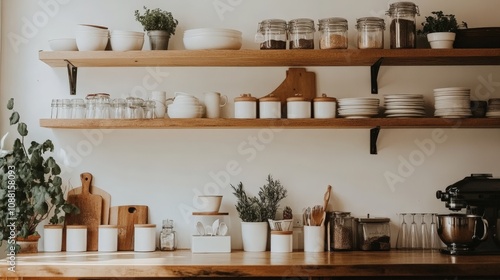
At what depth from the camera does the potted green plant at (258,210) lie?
3857 millimetres

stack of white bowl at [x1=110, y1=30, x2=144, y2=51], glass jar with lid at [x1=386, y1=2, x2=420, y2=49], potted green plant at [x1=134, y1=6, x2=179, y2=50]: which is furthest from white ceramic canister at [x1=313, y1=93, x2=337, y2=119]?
stack of white bowl at [x1=110, y1=30, x2=144, y2=51]

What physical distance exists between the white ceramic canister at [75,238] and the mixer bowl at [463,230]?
6.82ft

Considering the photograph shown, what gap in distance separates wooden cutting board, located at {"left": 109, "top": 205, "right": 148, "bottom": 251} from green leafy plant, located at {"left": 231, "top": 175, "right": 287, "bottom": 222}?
1.90 ft

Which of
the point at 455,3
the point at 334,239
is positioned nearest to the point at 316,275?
the point at 334,239

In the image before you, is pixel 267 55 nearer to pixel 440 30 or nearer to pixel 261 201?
pixel 261 201

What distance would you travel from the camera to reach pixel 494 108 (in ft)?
12.6

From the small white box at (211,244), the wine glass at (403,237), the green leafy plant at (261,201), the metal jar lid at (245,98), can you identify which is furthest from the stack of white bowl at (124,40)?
the wine glass at (403,237)

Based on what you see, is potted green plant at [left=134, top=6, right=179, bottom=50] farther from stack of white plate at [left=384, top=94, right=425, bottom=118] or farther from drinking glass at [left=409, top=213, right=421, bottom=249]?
drinking glass at [left=409, top=213, right=421, bottom=249]

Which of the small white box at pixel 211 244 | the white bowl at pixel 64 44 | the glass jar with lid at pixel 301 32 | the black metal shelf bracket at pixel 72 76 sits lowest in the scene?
the small white box at pixel 211 244

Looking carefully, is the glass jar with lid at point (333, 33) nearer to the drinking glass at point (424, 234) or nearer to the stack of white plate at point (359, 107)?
the stack of white plate at point (359, 107)

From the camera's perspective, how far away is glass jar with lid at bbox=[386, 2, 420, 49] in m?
3.83

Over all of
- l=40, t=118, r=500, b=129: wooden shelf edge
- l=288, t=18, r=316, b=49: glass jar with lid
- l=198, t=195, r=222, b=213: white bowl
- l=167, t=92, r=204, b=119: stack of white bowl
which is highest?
l=288, t=18, r=316, b=49: glass jar with lid

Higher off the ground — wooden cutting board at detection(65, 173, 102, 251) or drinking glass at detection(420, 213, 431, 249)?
wooden cutting board at detection(65, 173, 102, 251)

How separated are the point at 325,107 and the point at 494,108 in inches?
38.8
